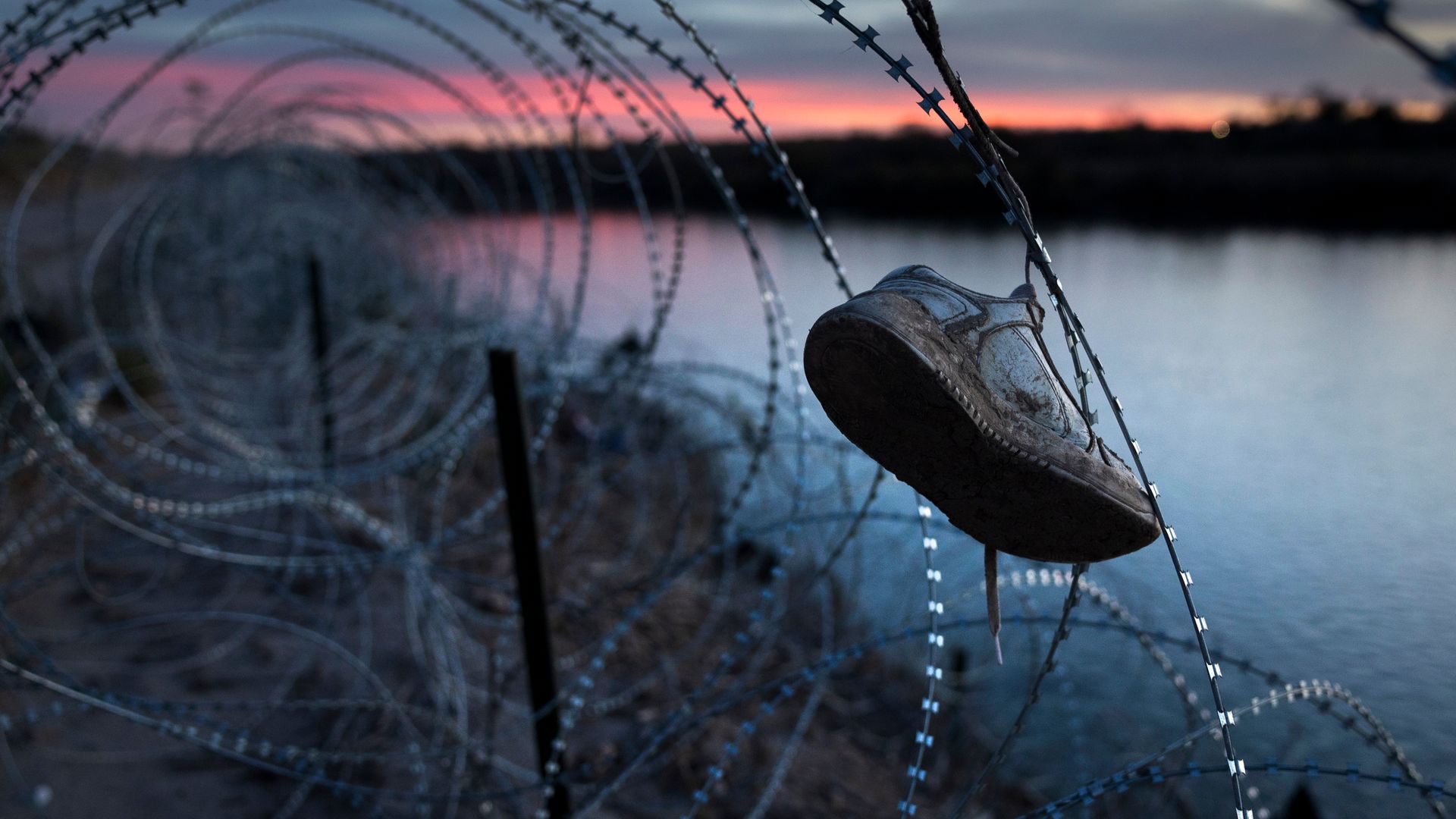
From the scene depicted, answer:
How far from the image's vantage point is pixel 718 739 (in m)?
4.13

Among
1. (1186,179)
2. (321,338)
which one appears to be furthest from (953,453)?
(1186,179)

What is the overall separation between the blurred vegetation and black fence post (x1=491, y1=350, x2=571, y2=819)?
18494 millimetres

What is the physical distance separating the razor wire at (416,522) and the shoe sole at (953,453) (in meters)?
0.10

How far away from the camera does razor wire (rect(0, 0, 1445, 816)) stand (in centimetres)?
212

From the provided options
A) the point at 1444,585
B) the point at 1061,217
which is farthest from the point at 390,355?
the point at 1061,217

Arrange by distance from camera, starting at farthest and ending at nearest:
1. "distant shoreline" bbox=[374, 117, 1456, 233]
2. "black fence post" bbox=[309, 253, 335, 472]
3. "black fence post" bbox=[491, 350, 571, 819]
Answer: "distant shoreline" bbox=[374, 117, 1456, 233]
"black fence post" bbox=[309, 253, 335, 472]
"black fence post" bbox=[491, 350, 571, 819]

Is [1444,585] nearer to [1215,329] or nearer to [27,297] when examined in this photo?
[1215,329]

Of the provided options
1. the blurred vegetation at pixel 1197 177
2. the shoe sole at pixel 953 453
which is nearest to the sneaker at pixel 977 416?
the shoe sole at pixel 953 453

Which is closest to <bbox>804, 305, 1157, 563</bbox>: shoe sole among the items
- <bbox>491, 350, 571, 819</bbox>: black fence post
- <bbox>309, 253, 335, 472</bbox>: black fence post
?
<bbox>491, 350, 571, 819</bbox>: black fence post

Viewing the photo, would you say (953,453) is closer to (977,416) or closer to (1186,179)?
(977,416)

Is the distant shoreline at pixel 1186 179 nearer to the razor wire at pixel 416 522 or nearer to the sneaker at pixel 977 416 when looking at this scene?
the razor wire at pixel 416 522

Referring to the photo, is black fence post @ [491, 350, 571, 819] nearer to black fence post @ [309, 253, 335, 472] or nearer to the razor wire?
the razor wire

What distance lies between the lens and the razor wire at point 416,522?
212cm

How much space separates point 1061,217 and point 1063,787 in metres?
21.8
